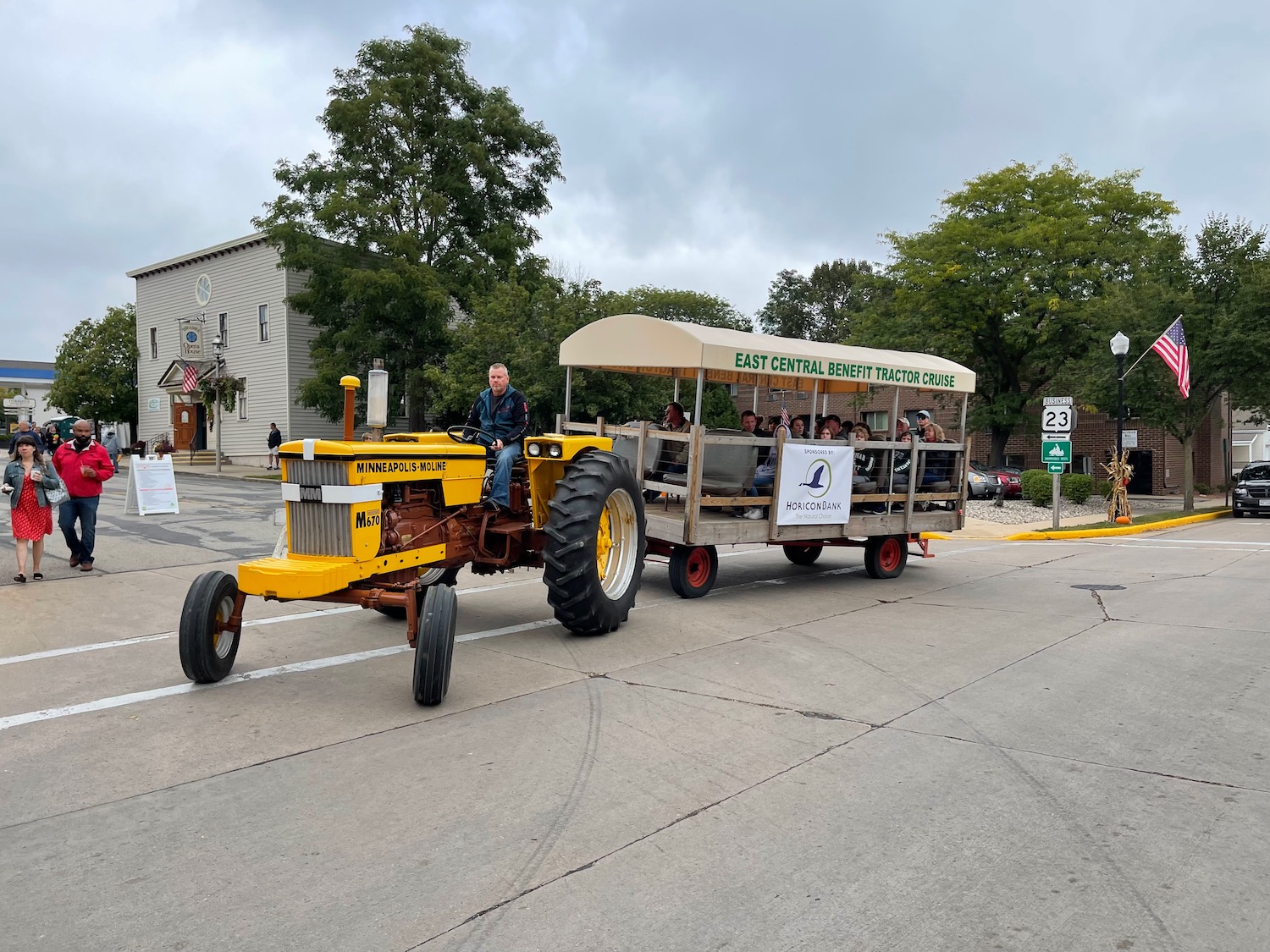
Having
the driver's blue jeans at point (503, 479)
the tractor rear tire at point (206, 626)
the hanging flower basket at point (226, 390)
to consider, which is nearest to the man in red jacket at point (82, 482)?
the tractor rear tire at point (206, 626)

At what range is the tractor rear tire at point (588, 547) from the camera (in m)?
7.82

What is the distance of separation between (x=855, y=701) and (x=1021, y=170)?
109 ft

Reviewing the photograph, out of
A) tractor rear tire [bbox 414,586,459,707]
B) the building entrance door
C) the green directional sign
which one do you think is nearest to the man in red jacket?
tractor rear tire [bbox 414,586,459,707]

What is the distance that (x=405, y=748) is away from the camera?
5391mm

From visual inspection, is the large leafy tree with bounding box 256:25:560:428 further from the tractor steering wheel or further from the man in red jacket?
the tractor steering wheel

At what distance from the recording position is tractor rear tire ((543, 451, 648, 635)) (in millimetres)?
7816

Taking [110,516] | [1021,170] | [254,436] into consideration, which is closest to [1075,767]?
[110,516]

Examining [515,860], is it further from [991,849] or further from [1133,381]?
[1133,381]

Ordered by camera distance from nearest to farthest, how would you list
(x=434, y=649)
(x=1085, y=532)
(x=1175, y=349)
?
(x=434, y=649) < (x=1085, y=532) < (x=1175, y=349)

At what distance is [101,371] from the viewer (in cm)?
4778

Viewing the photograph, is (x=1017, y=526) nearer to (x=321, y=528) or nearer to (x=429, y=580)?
(x=429, y=580)

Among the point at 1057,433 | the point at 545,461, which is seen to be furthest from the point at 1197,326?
the point at 545,461

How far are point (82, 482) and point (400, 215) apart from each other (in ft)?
78.8

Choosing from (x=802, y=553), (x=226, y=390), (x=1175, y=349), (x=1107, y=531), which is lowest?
(x=1107, y=531)
